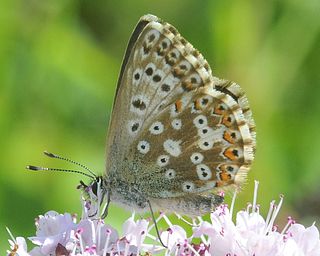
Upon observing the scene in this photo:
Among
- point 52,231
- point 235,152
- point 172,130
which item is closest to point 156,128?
point 172,130

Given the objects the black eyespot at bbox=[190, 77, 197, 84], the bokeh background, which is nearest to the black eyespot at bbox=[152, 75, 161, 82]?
the black eyespot at bbox=[190, 77, 197, 84]

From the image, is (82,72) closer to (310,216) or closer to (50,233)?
(310,216)

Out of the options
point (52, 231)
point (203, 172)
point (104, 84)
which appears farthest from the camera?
point (104, 84)

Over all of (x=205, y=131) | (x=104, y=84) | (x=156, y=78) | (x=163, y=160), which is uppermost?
(x=104, y=84)

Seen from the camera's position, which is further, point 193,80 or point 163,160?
point 163,160

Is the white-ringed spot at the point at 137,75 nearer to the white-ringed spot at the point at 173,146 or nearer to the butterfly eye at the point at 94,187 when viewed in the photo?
the white-ringed spot at the point at 173,146

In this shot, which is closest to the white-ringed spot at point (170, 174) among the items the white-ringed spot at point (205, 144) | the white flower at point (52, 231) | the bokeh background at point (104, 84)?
the white-ringed spot at point (205, 144)

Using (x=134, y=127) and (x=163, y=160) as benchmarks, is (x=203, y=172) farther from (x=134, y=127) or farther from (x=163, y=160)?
(x=134, y=127)

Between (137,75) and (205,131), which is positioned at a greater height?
(137,75)
